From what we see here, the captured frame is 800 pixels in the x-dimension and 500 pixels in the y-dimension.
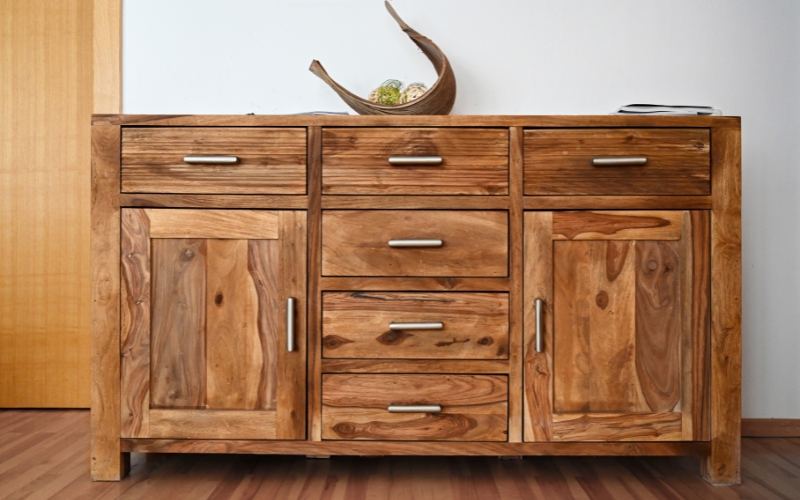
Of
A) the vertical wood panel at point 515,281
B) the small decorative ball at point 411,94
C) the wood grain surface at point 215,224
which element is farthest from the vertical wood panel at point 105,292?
the vertical wood panel at point 515,281

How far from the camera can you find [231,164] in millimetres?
1358

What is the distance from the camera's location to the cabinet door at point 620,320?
4.44 ft

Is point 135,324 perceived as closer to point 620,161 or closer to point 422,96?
point 422,96

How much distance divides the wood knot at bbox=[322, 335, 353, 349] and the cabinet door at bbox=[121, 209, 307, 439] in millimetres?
59

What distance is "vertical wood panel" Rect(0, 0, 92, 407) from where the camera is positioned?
6.32ft

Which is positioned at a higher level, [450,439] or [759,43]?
[759,43]

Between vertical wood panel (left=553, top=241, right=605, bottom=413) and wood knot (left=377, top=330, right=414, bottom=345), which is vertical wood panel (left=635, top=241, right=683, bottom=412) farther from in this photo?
wood knot (left=377, top=330, right=414, bottom=345)

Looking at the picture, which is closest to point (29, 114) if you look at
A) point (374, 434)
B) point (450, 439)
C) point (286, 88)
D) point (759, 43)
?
point (286, 88)

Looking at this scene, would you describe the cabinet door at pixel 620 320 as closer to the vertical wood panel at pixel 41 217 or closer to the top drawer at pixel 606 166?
the top drawer at pixel 606 166

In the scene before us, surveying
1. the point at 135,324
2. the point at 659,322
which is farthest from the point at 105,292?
the point at 659,322

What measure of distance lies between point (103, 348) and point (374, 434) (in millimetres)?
713

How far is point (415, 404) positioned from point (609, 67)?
4.18 ft

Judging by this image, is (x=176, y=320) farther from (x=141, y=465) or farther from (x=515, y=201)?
A: (x=515, y=201)

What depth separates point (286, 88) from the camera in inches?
71.6
